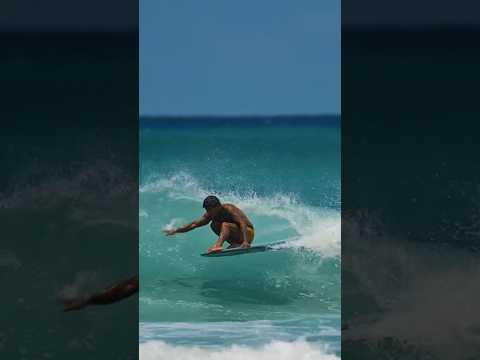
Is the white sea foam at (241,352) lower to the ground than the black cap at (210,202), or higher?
lower

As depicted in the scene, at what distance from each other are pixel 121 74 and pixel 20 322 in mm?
2263

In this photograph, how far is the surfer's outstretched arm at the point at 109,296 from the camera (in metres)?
7.88

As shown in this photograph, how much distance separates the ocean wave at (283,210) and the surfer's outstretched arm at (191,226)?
61mm

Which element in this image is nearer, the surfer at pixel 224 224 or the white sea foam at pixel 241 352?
the white sea foam at pixel 241 352

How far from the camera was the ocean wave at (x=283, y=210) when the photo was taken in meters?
7.93

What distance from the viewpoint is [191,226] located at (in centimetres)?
796

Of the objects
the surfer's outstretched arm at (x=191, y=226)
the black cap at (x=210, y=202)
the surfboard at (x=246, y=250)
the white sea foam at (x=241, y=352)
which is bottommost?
the white sea foam at (x=241, y=352)

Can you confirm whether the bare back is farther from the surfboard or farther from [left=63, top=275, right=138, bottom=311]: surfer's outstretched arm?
[left=63, top=275, right=138, bottom=311]: surfer's outstretched arm

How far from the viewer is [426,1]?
7.95 m

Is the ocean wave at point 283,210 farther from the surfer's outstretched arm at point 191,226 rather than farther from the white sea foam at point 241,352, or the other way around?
the white sea foam at point 241,352

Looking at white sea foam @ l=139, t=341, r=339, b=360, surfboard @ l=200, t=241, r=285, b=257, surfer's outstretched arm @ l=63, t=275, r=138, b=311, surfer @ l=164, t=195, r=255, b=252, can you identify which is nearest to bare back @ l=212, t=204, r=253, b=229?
surfer @ l=164, t=195, r=255, b=252

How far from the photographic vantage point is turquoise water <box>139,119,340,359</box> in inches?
312

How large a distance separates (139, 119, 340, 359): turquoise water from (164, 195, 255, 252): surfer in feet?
0.17

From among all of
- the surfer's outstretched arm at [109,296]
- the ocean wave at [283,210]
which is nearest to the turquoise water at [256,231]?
the ocean wave at [283,210]
